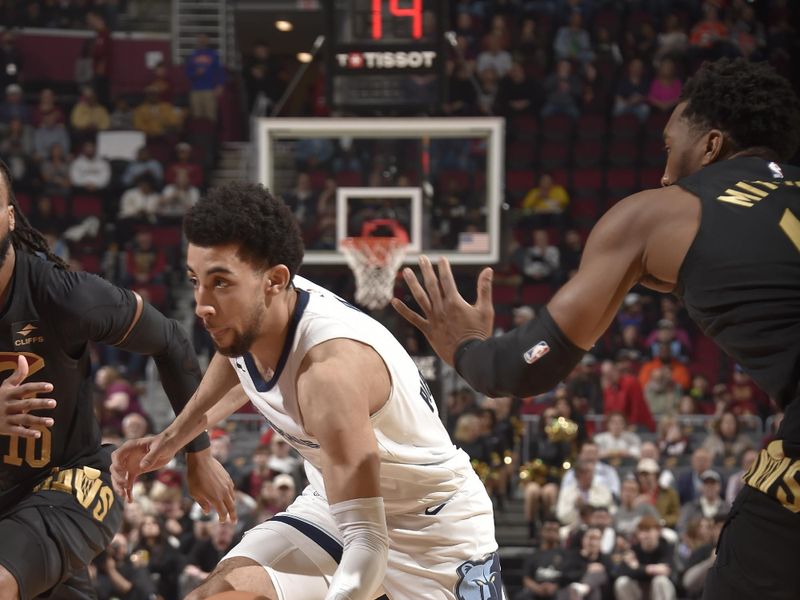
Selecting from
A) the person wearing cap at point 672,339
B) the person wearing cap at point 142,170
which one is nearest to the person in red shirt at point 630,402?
the person wearing cap at point 672,339

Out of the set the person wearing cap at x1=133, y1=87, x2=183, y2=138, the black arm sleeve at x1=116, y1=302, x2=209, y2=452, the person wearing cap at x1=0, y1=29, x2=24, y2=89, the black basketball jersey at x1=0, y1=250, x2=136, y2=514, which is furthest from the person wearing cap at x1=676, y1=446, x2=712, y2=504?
the person wearing cap at x1=0, y1=29, x2=24, y2=89

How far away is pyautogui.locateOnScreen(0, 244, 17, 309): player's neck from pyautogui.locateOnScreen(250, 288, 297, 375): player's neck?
105 centimetres

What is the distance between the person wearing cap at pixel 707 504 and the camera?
31.7ft

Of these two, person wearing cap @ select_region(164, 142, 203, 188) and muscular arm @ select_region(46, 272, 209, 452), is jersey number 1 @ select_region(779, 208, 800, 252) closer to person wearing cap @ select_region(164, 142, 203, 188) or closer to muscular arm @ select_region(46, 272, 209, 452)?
muscular arm @ select_region(46, 272, 209, 452)

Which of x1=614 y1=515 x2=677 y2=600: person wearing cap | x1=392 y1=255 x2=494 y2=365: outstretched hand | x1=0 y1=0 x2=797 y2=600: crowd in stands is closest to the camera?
x1=392 y1=255 x2=494 y2=365: outstretched hand

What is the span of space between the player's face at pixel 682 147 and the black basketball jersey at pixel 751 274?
0.62 ft

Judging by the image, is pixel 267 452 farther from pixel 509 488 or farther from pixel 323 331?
pixel 323 331

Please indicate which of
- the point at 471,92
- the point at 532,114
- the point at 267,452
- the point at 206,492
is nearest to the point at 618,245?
the point at 206,492

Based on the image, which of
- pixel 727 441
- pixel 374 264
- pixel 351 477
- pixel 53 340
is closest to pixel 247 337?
pixel 351 477

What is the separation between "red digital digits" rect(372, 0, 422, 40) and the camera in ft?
29.2

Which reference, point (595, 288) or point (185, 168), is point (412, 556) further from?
point (185, 168)

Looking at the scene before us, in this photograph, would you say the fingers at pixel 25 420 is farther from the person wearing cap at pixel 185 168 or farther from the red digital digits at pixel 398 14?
A: the person wearing cap at pixel 185 168

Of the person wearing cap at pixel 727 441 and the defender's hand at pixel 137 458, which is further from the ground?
the defender's hand at pixel 137 458

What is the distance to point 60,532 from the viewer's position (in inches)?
150
